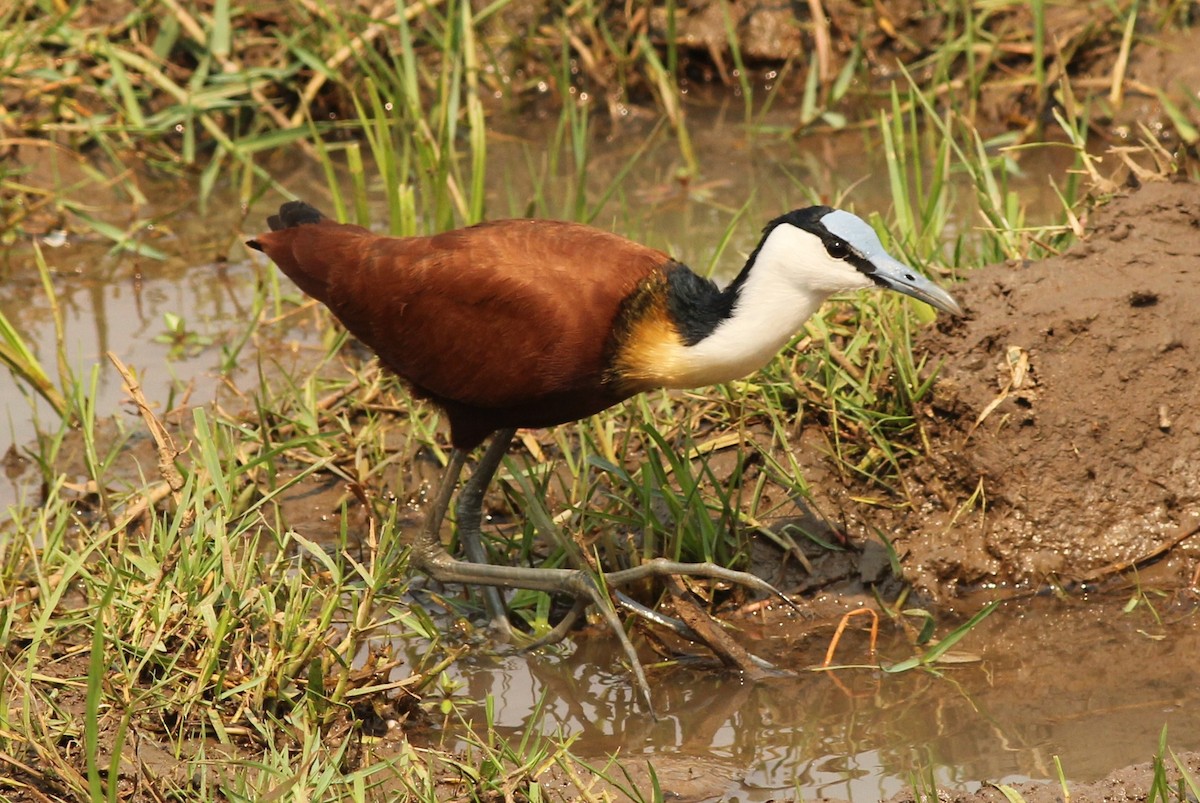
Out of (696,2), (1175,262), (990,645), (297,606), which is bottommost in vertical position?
(990,645)

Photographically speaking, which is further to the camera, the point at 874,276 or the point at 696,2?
the point at 696,2

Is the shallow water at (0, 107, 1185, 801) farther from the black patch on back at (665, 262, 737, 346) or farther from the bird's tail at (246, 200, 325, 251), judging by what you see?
the black patch on back at (665, 262, 737, 346)

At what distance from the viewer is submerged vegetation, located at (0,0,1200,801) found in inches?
135

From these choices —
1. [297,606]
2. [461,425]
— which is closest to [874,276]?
[461,425]

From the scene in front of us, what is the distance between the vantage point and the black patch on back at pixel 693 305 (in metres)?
3.88

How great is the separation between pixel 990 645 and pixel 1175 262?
4.44 ft

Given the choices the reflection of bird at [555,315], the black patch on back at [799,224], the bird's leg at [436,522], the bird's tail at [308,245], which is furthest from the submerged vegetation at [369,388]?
the black patch on back at [799,224]

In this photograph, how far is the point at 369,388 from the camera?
16.7 feet

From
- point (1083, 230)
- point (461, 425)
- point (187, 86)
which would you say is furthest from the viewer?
point (187, 86)

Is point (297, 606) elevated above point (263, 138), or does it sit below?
below

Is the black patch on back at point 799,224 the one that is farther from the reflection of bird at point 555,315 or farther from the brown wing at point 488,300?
the brown wing at point 488,300

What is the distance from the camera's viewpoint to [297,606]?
3523mm

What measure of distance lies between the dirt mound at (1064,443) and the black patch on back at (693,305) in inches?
32.9

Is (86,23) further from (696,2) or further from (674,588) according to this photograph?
(674,588)
